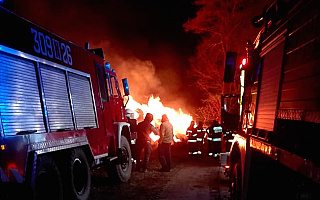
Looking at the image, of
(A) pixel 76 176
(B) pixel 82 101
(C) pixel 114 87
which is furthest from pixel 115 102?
(A) pixel 76 176

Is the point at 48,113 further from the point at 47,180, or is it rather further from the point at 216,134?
the point at 216,134

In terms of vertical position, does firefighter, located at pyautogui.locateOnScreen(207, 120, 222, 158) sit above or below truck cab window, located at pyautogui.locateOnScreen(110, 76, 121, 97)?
below

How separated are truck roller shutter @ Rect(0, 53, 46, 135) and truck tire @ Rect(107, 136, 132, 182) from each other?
3.60 m

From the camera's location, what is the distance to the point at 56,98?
203 inches

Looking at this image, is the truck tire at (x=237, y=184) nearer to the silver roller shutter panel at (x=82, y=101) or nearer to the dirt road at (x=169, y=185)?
the dirt road at (x=169, y=185)

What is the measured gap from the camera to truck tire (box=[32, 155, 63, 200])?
4.36 meters

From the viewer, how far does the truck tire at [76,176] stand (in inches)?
201

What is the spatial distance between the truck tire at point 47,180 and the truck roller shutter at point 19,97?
48 cm

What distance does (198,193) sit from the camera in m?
6.78

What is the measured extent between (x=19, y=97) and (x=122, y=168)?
469 centimetres

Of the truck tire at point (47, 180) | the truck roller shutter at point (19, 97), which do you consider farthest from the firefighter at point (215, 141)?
the truck roller shutter at point (19, 97)

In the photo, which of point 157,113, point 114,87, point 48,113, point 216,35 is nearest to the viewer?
point 48,113

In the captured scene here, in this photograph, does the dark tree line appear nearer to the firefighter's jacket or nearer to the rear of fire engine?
the firefighter's jacket

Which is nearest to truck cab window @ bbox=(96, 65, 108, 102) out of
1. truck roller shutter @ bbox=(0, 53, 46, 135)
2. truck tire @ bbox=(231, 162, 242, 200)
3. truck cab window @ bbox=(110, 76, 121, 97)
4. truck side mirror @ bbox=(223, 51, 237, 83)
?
truck cab window @ bbox=(110, 76, 121, 97)
